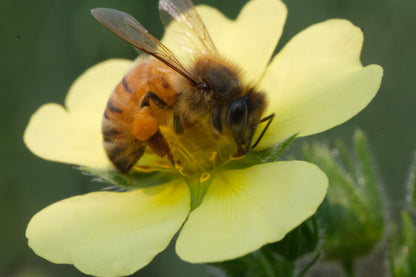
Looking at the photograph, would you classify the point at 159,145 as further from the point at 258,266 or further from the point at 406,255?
the point at 406,255

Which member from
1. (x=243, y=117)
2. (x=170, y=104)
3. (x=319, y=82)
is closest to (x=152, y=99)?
(x=170, y=104)

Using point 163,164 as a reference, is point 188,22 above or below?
above

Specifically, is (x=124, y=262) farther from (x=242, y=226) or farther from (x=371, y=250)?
(x=371, y=250)

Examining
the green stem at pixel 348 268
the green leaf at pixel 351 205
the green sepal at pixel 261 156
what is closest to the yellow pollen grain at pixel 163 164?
the green sepal at pixel 261 156

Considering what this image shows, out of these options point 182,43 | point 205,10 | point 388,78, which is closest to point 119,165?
point 182,43

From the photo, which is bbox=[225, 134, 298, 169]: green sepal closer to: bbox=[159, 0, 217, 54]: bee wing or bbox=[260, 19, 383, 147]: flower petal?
bbox=[260, 19, 383, 147]: flower petal

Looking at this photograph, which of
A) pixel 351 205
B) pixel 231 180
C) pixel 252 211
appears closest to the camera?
pixel 252 211
